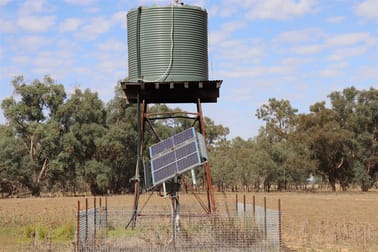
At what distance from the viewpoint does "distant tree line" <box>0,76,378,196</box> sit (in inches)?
2736

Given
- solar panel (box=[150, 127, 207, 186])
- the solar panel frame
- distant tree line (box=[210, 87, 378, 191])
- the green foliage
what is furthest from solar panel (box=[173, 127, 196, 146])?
distant tree line (box=[210, 87, 378, 191])

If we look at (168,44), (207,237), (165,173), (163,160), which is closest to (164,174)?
(165,173)

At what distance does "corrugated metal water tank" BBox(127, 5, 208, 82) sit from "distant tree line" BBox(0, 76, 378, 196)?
160 ft

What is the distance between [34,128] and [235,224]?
→ 187ft

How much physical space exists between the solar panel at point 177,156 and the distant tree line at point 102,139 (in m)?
50.5

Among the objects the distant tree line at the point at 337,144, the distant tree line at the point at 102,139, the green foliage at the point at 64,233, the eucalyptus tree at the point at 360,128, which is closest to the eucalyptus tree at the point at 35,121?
the distant tree line at the point at 102,139

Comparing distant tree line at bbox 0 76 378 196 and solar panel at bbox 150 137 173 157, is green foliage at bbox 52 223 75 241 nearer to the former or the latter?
solar panel at bbox 150 137 173 157

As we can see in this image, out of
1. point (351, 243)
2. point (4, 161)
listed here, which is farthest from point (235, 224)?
point (4, 161)

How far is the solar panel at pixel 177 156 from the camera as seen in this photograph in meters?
16.5

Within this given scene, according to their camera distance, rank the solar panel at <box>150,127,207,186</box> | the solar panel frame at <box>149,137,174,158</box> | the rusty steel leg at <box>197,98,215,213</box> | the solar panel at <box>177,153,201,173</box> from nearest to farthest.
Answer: the solar panel at <box>177,153,201,173</box> < the solar panel at <box>150,127,207,186</box> < the solar panel frame at <box>149,137,174,158</box> < the rusty steel leg at <box>197,98,215,213</box>

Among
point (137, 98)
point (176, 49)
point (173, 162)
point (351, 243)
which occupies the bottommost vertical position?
point (351, 243)

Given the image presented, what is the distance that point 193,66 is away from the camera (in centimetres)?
1938

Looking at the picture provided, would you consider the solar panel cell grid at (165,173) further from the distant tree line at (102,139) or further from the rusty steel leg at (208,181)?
the distant tree line at (102,139)

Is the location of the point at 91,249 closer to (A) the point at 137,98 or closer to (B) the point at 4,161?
(A) the point at 137,98
